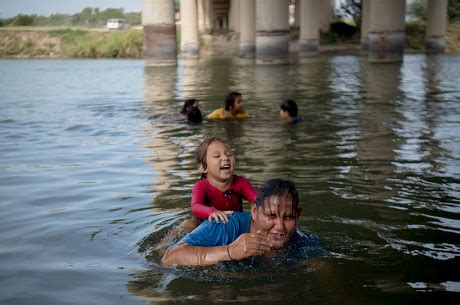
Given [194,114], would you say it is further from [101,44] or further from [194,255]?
[101,44]

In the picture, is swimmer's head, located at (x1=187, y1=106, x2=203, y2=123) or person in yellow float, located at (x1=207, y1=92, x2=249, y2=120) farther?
person in yellow float, located at (x1=207, y1=92, x2=249, y2=120)

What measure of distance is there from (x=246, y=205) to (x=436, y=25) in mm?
48584

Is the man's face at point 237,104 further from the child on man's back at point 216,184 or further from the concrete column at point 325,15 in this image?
the concrete column at point 325,15

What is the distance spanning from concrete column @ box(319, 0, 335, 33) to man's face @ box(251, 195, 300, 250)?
62319 mm

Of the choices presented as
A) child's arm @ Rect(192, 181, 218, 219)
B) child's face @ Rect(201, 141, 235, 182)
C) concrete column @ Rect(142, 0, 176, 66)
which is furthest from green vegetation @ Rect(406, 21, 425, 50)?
child's face @ Rect(201, 141, 235, 182)

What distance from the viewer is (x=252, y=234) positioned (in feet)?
15.9

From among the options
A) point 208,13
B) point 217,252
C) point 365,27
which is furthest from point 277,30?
point 208,13

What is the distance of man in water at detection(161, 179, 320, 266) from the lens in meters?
4.88

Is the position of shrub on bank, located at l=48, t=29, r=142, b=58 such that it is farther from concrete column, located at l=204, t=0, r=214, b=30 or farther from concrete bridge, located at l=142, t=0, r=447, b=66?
concrete column, located at l=204, t=0, r=214, b=30

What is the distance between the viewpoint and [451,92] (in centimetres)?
2177

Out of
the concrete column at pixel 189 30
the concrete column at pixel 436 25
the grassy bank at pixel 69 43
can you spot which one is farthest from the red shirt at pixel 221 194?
the grassy bank at pixel 69 43

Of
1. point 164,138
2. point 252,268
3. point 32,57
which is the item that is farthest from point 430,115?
point 32,57

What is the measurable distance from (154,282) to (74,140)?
8.55 meters

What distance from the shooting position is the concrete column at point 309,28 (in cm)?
5216
